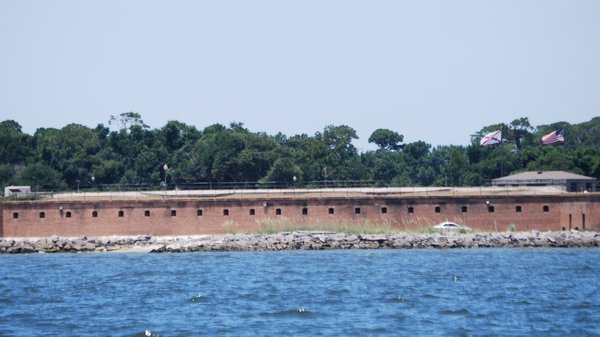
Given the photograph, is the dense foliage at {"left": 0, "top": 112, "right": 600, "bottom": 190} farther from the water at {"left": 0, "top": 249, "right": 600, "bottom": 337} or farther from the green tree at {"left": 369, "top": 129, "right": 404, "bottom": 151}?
the water at {"left": 0, "top": 249, "right": 600, "bottom": 337}

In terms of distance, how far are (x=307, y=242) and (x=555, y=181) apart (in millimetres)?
19891

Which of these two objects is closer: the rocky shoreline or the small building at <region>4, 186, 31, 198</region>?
the rocky shoreline

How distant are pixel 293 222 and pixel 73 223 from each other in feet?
38.7

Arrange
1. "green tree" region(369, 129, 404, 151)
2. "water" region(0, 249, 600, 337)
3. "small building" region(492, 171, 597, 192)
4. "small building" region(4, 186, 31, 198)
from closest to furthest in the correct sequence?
"water" region(0, 249, 600, 337) → "small building" region(4, 186, 31, 198) → "small building" region(492, 171, 597, 192) → "green tree" region(369, 129, 404, 151)

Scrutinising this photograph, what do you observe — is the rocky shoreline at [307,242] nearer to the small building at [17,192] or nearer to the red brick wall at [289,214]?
the red brick wall at [289,214]

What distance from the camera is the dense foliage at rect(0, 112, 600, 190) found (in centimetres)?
8512

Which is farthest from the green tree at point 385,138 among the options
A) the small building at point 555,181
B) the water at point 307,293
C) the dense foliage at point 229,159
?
the water at point 307,293

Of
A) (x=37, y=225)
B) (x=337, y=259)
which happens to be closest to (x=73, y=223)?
(x=37, y=225)

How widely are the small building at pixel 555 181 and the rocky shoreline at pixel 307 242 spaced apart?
9.77 meters

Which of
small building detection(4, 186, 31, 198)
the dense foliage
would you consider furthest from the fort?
the dense foliage

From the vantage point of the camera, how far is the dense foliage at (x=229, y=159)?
85125mm

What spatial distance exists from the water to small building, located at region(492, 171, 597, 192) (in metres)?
14.3

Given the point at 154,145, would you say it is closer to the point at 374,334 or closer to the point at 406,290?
the point at 406,290

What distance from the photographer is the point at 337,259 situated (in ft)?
168
